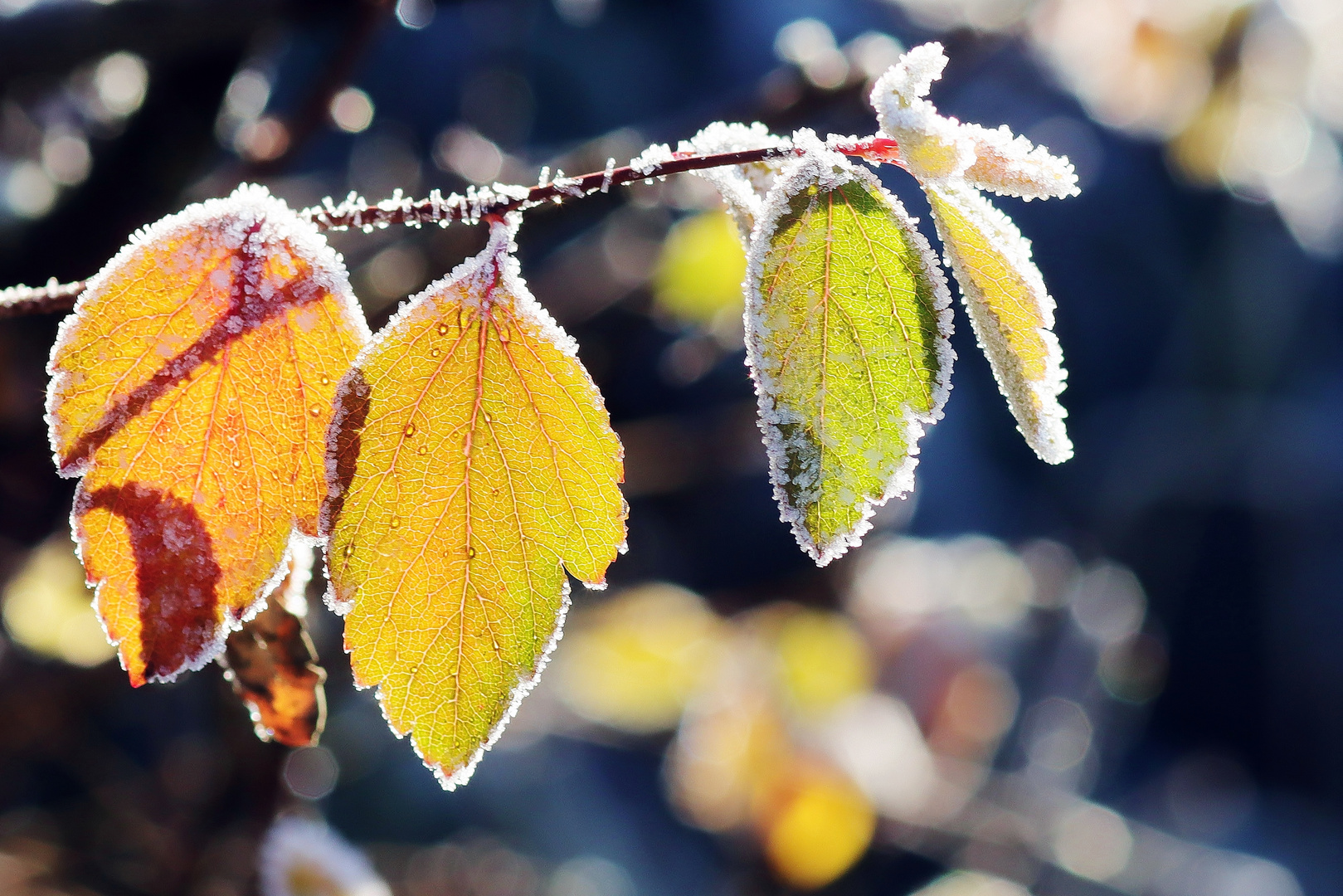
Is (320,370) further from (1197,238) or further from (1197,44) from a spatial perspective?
(1197,238)

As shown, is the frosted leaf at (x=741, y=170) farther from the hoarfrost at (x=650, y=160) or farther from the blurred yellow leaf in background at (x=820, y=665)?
the blurred yellow leaf in background at (x=820, y=665)

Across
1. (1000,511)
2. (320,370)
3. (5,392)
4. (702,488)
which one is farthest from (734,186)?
(1000,511)

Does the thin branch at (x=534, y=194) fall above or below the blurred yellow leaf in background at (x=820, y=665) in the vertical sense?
above

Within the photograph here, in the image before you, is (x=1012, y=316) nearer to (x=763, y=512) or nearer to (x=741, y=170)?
(x=741, y=170)

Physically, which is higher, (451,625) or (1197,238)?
(451,625)


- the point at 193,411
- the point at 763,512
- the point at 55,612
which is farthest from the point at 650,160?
the point at 763,512

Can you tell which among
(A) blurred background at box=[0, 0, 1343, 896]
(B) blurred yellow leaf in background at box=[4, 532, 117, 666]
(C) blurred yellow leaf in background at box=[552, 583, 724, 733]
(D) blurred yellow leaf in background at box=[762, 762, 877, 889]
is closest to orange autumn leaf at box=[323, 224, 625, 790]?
(A) blurred background at box=[0, 0, 1343, 896]

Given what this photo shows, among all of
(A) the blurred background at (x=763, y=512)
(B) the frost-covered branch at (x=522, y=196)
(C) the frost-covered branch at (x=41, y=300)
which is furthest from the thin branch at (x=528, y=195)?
(A) the blurred background at (x=763, y=512)
